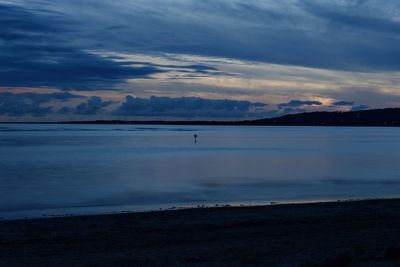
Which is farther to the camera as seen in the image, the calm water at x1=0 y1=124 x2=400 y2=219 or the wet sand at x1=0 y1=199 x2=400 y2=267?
the calm water at x1=0 y1=124 x2=400 y2=219

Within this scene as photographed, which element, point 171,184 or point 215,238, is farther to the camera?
point 171,184

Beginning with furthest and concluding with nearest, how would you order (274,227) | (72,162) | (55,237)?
(72,162) < (274,227) < (55,237)

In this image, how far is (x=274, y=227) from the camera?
1306cm

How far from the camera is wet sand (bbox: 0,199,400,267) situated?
8.91 metres

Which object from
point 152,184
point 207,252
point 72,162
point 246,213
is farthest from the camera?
point 72,162

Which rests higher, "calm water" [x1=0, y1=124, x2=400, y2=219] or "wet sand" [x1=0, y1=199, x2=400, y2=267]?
"wet sand" [x1=0, y1=199, x2=400, y2=267]

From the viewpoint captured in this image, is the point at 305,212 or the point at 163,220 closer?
the point at 163,220

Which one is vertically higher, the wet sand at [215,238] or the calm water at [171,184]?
the wet sand at [215,238]

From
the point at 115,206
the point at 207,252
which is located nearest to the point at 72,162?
the point at 115,206

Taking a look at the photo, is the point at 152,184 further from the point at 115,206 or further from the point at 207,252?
the point at 207,252

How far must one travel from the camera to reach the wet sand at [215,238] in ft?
29.2

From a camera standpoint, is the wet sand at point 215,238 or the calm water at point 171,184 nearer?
the wet sand at point 215,238

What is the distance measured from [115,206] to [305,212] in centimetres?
674

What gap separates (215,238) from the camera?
11.6m
